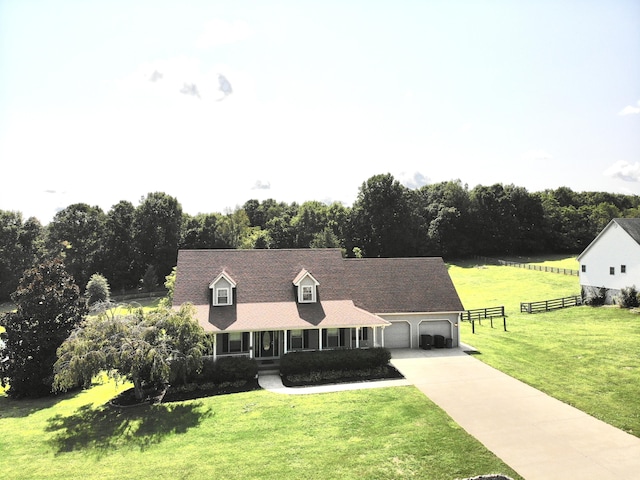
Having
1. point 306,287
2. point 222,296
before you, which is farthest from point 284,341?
point 222,296

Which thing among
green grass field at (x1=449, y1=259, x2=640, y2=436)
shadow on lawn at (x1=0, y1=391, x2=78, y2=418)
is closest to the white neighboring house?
green grass field at (x1=449, y1=259, x2=640, y2=436)

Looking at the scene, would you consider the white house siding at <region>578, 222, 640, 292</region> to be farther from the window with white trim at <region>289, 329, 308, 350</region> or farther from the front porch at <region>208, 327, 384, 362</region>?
the window with white trim at <region>289, 329, 308, 350</region>

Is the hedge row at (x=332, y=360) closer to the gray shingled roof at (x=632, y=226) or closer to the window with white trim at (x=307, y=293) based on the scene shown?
the window with white trim at (x=307, y=293)

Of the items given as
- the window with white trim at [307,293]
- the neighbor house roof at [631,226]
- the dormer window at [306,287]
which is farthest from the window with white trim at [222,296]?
the neighbor house roof at [631,226]

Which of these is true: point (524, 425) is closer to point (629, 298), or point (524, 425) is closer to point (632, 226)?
point (629, 298)

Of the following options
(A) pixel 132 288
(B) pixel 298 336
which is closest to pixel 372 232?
(A) pixel 132 288

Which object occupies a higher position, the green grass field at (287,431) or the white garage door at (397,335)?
the white garage door at (397,335)

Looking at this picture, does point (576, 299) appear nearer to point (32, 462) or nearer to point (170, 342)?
point (170, 342)
